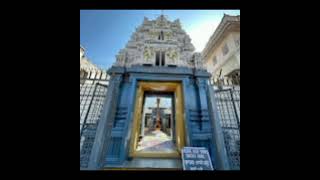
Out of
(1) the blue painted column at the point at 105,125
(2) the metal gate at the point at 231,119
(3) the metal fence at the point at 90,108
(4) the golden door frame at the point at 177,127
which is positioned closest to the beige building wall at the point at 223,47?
(2) the metal gate at the point at 231,119

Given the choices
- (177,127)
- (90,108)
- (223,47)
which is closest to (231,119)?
(177,127)

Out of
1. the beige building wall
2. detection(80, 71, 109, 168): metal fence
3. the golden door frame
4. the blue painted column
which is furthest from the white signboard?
the beige building wall

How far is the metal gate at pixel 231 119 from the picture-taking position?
153 inches

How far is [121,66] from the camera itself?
5246 mm

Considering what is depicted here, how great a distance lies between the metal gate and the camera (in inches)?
153

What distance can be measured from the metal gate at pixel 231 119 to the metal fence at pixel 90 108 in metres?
3.67

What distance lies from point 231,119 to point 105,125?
147 inches

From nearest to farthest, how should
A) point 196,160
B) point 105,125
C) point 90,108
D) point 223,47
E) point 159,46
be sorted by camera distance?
point 196,160 → point 105,125 → point 90,108 → point 159,46 → point 223,47

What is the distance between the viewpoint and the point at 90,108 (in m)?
4.34

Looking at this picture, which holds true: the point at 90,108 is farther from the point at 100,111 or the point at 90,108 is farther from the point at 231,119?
the point at 231,119
